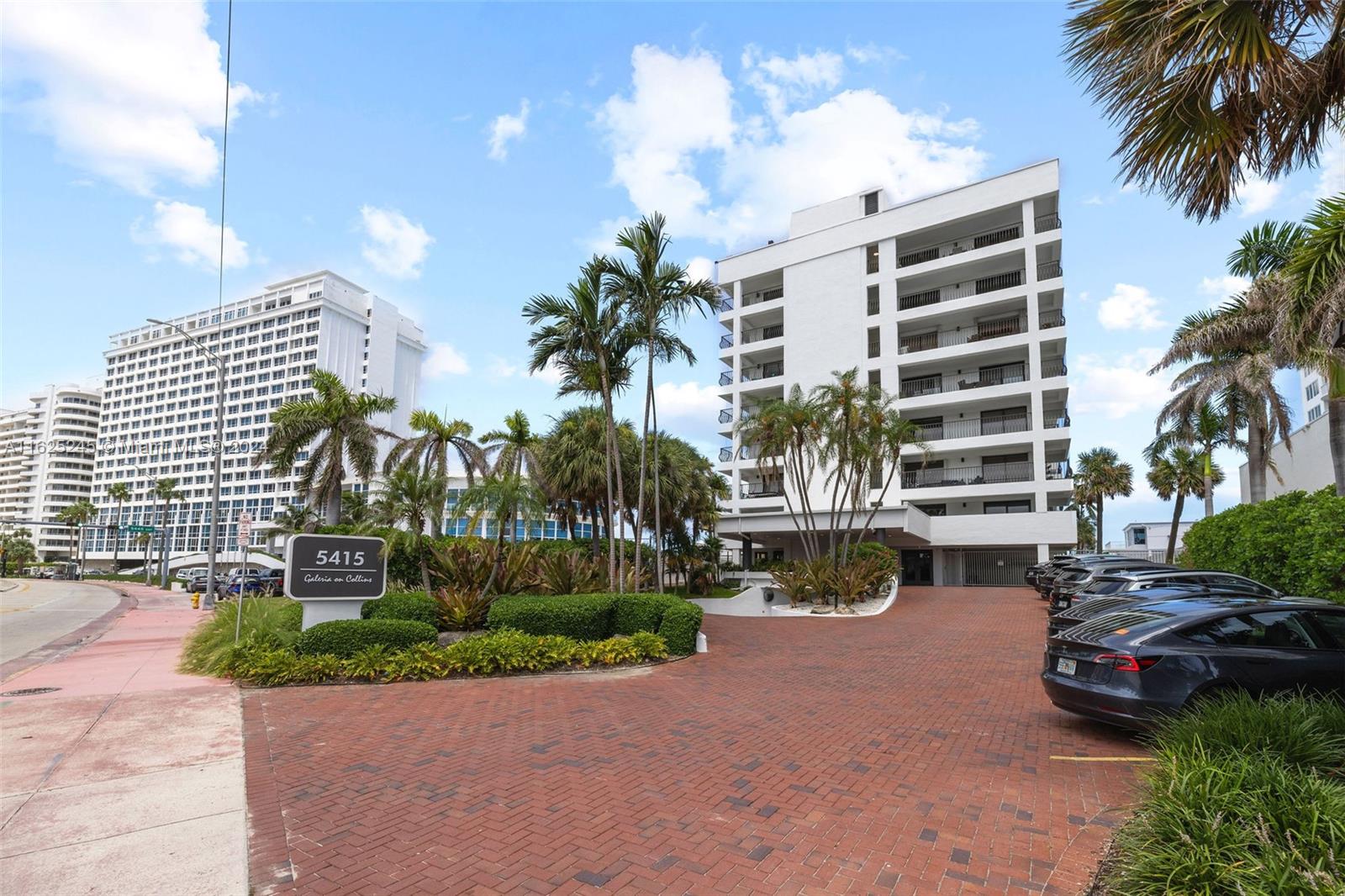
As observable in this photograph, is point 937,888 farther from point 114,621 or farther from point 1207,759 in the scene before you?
point 114,621

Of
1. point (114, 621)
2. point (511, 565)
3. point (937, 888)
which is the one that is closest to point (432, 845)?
point (937, 888)

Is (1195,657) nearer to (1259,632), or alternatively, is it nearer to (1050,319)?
(1259,632)

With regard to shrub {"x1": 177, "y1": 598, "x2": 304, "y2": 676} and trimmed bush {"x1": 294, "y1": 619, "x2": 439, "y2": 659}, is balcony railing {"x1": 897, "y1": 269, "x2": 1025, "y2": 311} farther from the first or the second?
shrub {"x1": 177, "y1": 598, "x2": 304, "y2": 676}

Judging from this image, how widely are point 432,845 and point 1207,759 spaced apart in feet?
Result: 16.6

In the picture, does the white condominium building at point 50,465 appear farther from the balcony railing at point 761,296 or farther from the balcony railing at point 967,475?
the balcony railing at point 967,475

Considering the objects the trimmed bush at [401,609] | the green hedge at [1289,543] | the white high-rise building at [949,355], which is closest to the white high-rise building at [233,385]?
the white high-rise building at [949,355]

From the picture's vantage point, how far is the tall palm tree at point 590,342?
16078 millimetres

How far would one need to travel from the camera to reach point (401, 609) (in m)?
13.1

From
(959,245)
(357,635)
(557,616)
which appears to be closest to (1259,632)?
(557,616)

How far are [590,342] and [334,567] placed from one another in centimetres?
744

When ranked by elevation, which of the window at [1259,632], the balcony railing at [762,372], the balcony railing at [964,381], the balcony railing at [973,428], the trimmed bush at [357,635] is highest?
the balcony railing at [762,372]

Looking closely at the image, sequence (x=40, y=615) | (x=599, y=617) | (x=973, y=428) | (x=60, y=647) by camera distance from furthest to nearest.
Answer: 1. (x=973, y=428)
2. (x=40, y=615)
3. (x=60, y=647)
4. (x=599, y=617)

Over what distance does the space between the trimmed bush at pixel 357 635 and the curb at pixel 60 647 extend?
15.6ft

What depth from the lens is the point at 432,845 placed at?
470 cm
